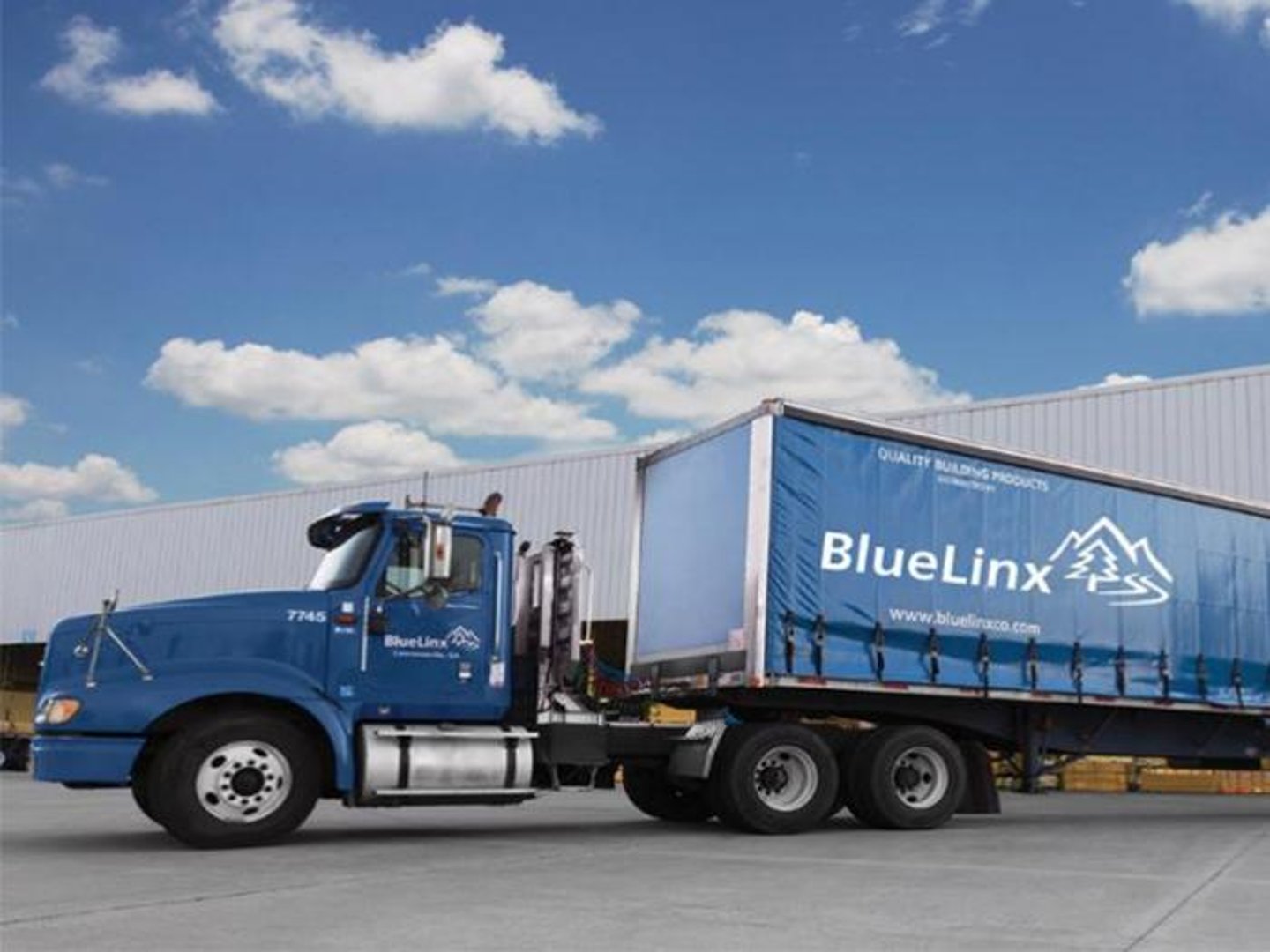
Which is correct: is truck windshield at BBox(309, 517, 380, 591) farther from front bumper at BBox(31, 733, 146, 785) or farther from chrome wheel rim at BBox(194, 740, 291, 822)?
front bumper at BBox(31, 733, 146, 785)

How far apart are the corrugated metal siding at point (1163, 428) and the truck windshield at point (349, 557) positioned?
1467cm

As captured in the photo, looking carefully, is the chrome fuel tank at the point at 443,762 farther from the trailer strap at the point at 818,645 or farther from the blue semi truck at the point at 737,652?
the trailer strap at the point at 818,645

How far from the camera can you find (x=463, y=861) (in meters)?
9.92

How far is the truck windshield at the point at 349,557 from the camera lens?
11359mm

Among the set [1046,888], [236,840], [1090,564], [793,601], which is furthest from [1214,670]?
Answer: [236,840]

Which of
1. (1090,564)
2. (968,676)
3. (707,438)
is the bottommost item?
(968,676)

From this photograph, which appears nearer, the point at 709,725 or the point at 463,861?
Answer: the point at 463,861

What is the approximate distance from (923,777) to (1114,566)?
311 cm

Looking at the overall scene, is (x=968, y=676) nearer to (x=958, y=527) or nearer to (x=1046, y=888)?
(x=958, y=527)

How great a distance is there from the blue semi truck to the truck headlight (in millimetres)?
19

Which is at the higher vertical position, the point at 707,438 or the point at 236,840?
the point at 707,438

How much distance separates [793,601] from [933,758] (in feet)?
7.20

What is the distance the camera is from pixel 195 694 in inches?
416

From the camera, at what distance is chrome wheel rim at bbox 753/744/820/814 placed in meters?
12.2
